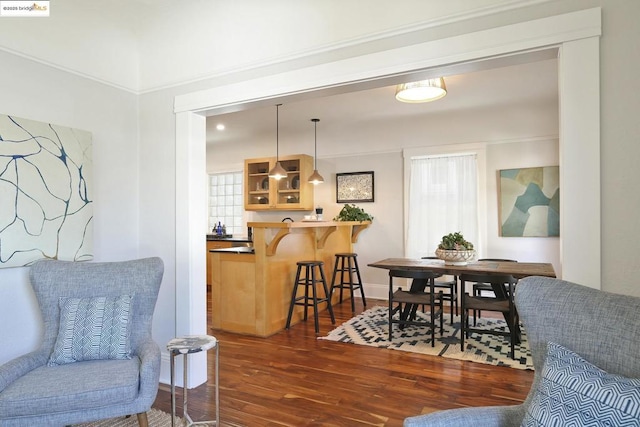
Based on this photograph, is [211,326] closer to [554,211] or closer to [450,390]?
[450,390]

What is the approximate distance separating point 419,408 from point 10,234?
2794mm

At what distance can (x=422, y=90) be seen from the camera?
12.0ft

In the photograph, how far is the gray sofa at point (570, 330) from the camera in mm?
1148

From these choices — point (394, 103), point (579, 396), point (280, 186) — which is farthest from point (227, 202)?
point (579, 396)

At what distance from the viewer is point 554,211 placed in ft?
16.1

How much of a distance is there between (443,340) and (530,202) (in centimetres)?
235

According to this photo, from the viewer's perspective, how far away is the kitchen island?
4105 millimetres

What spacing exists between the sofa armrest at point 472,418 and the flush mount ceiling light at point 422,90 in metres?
2.91

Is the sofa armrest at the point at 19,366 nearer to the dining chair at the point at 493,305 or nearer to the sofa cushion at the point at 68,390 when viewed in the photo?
the sofa cushion at the point at 68,390

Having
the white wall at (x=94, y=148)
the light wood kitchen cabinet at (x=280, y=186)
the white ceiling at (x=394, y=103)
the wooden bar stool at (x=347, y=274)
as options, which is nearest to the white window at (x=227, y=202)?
the light wood kitchen cabinet at (x=280, y=186)

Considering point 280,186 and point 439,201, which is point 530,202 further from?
point 280,186

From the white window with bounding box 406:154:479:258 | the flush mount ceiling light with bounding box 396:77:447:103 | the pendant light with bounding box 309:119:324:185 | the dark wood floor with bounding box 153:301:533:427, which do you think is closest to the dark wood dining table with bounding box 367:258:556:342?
the dark wood floor with bounding box 153:301:533:427

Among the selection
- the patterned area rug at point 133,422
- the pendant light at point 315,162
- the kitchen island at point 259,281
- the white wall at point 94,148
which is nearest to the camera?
the patterned area rug at point 133,422

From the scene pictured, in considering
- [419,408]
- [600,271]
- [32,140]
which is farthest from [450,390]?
[32,140]
